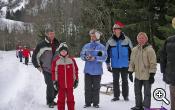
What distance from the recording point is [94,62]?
996 cm

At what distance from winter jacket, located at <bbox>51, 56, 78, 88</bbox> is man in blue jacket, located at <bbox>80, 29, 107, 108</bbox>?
0.87 metres

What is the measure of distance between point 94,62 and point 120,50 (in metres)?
0.85

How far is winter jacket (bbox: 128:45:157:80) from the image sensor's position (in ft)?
30.1

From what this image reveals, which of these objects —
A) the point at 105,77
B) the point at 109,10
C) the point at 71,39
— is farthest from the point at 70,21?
the point at 105,77

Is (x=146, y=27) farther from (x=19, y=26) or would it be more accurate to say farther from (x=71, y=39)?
(x=19, y=26)

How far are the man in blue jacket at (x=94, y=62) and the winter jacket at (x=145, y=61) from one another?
961 millimetres

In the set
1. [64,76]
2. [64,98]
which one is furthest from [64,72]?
[64,98]

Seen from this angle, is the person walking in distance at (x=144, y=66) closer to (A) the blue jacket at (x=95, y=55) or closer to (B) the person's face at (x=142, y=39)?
(B) the person's face at (x=142, y=39)

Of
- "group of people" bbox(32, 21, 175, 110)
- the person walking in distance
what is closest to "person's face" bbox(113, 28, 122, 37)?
"group of people" bbox(32, 21, 175, 110)

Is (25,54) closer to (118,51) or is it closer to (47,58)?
(47,58)

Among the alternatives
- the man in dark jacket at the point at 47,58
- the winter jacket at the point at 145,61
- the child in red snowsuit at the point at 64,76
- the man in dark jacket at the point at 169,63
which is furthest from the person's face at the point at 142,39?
the man in dark jacket at the point at 47,58

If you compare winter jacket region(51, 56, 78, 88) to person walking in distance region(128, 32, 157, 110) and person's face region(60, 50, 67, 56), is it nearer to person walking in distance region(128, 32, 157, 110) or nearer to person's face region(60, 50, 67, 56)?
person's face region(60, 50, 67, 56)

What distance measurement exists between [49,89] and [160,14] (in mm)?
18142

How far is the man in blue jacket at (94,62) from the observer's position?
9922 mm
